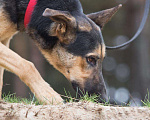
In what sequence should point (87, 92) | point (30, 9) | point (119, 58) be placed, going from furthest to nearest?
point (119, 58)
point (30, 9)
point (87, 92)

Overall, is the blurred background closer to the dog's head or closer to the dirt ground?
the dog's head

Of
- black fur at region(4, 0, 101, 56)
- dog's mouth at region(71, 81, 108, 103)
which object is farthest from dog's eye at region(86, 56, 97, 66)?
dog's mouth at region(71, 81, 108, 103)

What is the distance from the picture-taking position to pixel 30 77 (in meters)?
4.31

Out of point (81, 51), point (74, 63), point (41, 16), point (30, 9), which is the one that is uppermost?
point (30, 9)

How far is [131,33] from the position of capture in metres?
16.1

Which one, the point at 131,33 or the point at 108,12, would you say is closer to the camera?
the point at 108,12

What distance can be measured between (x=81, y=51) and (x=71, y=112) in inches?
68.2

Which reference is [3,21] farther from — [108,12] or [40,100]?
[108,12]

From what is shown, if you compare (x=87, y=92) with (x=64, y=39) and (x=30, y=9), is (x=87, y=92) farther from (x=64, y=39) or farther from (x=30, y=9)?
(x=30, y=9)

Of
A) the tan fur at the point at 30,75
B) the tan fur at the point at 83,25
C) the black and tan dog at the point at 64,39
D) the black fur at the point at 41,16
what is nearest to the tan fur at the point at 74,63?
the black and tan dog at the point at 64,39

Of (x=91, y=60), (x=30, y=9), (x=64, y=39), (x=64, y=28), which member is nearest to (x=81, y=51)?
(x=91, y=60)

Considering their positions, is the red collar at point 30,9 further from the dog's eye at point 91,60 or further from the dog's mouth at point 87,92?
the dog's mouth at point 87,92

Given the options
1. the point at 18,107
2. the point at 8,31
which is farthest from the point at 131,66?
the point at 18,107

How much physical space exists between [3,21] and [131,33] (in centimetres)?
1215
